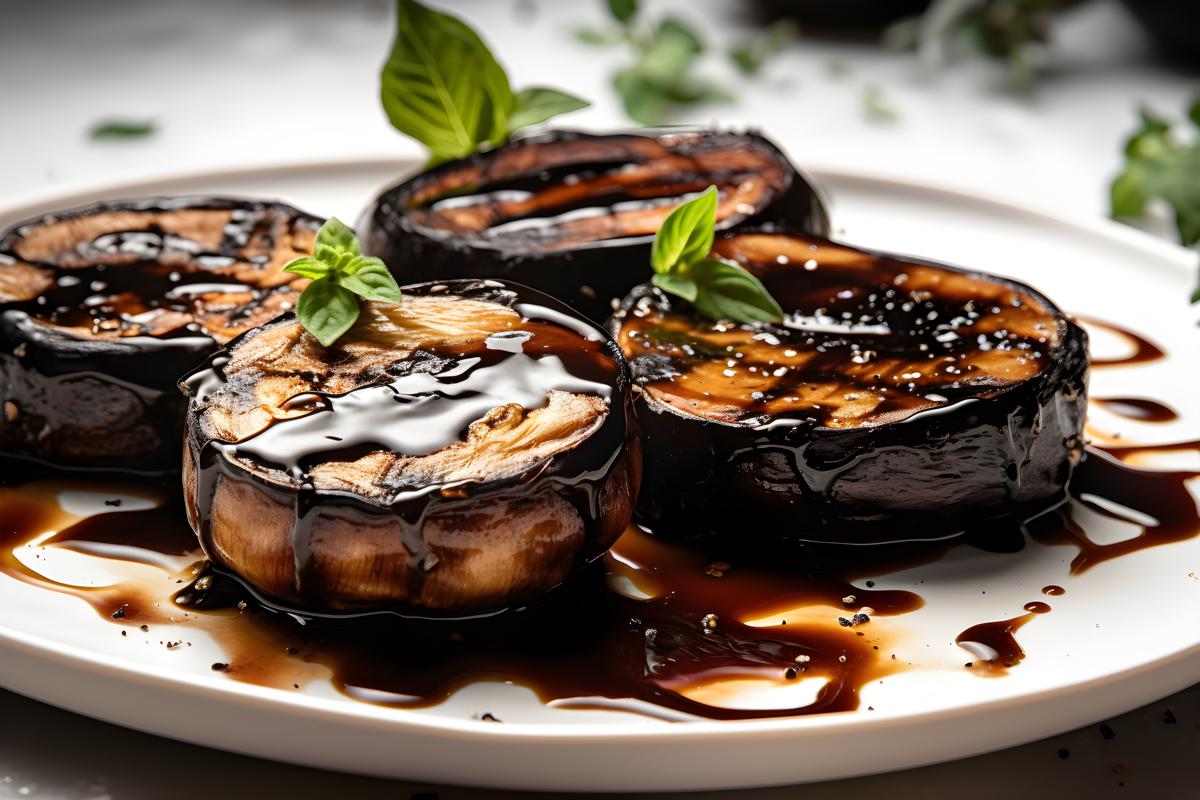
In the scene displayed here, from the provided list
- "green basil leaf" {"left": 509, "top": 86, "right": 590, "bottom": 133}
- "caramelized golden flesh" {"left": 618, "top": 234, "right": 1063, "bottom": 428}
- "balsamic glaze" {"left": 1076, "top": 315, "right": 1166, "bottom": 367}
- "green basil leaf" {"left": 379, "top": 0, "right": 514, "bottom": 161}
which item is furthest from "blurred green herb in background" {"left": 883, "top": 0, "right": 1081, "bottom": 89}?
"caramelized golden flesh" {"left": 618, "top": 234, "right": 1063, "bottom": 428}

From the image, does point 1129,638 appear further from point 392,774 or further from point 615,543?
point 392,774

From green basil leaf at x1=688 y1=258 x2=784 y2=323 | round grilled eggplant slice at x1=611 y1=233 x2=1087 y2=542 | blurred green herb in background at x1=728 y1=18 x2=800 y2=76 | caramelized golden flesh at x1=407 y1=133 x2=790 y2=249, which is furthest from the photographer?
blurred green herb in background at x1=728 y1=18 x2=800 y2=76

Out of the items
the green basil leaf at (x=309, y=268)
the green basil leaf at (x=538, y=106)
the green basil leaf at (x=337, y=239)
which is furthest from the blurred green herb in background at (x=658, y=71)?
the green basil leaf at (x=309, y=268)

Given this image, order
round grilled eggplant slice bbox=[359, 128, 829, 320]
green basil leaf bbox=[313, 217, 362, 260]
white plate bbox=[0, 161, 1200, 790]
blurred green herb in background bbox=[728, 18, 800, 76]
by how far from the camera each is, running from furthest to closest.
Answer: blurred green herb in background bbox=[728, 18, 800, 76] < round grilled eggplant slice bbox=[359, 128, 829, 320] < green basil leaf bbox=[313, 217, 362, 260] < white plate bbox=[0, 161, 1200, 790]

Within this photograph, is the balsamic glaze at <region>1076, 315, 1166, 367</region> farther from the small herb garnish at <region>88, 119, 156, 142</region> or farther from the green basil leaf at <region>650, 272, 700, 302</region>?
the small herb garnish at <region>88, 119, 156, 142</region>

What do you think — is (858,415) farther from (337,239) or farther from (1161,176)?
(1161,176)

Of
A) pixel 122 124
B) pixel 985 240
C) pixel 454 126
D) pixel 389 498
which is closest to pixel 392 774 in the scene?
pixel 389 498
